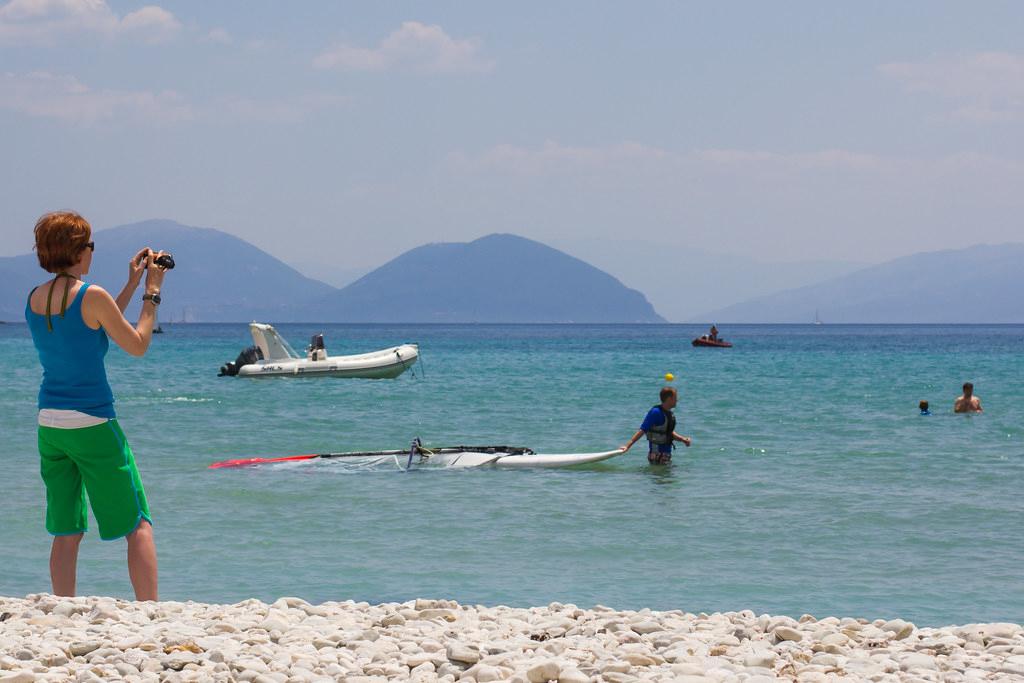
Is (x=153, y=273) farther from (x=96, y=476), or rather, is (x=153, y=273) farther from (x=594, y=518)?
(x=594, y=518)

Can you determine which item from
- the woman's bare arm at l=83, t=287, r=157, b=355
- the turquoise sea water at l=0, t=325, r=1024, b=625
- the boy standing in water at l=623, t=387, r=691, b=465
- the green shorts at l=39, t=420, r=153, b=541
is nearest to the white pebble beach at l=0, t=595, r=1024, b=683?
the green shorts at l=39, t=420, r=153, b=541

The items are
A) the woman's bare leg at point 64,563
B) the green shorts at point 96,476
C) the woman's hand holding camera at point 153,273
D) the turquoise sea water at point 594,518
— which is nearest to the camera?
the green shorts at point 96,476

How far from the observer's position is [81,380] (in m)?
6.04

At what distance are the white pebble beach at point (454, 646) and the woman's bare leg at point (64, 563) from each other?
10 centimetres

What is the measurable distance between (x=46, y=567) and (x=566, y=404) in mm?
26568

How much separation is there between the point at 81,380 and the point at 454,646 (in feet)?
7.79

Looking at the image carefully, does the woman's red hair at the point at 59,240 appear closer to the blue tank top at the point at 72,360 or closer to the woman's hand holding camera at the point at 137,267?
the blue tank top at the point at 72,360

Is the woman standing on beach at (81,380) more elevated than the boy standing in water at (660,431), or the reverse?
the woman standing on beach at (81,380)

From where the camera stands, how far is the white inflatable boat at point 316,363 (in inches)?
1873

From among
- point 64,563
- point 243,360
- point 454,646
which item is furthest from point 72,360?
point 243,360

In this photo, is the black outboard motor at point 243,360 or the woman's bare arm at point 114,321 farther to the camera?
the black outboard motor at point 243,360

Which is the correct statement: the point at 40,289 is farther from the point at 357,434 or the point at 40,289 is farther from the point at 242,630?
the point at 357,434

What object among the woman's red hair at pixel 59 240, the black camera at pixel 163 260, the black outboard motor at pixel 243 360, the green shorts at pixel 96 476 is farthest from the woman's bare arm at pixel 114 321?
the black outboard motor at pixel 243 360

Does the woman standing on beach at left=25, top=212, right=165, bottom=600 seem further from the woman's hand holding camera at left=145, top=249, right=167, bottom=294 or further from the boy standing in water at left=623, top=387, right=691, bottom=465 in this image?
the boy standing in water at left=623, top=387, right=691, bottom=465
